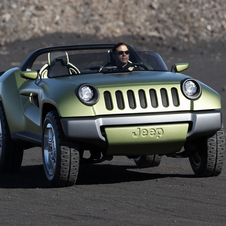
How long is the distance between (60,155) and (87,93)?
29.6 inches

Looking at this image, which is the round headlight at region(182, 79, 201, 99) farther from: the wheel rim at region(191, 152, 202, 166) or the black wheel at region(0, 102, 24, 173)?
the black wheel at region(0, 102, 24, 173)

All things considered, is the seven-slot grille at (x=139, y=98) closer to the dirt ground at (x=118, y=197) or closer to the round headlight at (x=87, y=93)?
the round headlight at (x=87, y=93)

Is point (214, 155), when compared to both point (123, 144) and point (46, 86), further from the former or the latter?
point (46, 86)

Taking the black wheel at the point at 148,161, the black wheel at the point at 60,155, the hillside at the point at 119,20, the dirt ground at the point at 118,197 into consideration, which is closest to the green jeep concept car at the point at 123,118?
the black wheel at the point at 60,155

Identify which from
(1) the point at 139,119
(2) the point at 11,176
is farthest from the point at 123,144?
(2) the point at 11,176

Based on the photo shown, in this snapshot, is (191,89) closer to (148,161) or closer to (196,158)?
(196,158)

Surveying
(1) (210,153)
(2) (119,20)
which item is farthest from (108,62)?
(2) (119,20)

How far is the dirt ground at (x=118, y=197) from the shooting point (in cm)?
480

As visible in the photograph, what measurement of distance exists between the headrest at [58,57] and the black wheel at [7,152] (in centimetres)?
120

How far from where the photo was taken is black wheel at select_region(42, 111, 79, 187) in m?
5.95

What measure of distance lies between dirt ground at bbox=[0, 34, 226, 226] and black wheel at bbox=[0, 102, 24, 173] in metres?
0.18

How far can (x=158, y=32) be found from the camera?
38.1 meters

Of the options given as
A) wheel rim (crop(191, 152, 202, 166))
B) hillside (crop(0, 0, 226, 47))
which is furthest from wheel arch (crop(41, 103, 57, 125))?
hillside (crop(0, 0, 226, 47))

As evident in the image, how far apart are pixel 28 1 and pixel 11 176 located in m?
34.8
